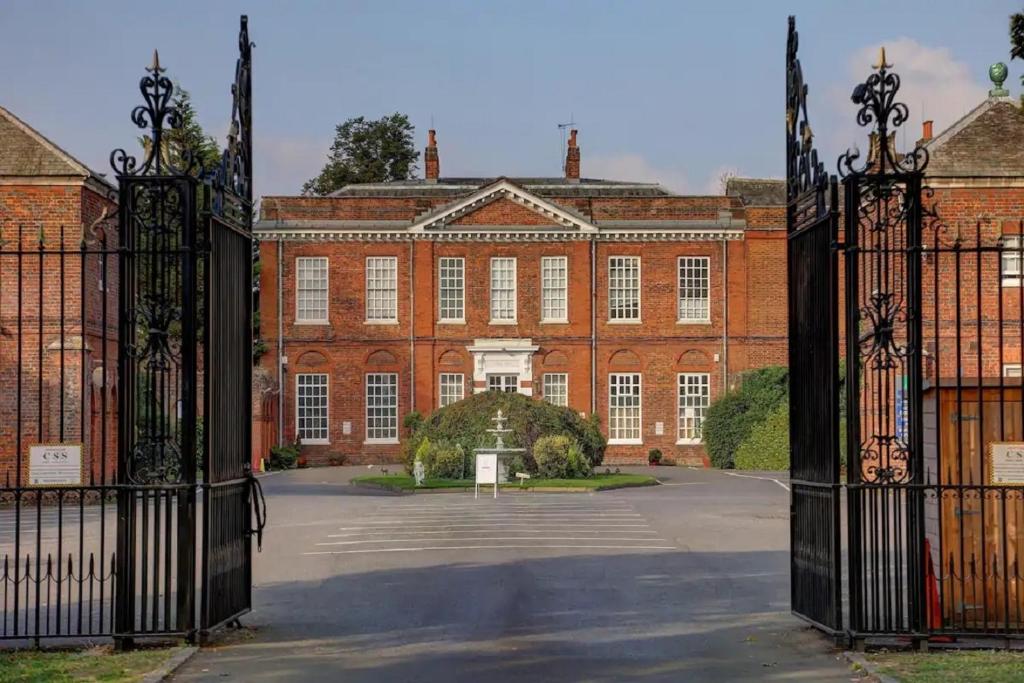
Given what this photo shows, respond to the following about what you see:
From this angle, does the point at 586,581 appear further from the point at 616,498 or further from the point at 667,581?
the point at 616,498

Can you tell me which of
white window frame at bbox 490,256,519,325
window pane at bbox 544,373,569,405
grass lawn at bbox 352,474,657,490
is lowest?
grass lawn at bbox 352,474,657,490

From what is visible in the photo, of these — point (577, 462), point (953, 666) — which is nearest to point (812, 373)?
point (953, 666)

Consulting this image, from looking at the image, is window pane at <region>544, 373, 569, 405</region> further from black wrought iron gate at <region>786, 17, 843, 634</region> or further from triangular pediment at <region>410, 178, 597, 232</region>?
black wrought iron gate at <region>786, 17, 843, 634</region>

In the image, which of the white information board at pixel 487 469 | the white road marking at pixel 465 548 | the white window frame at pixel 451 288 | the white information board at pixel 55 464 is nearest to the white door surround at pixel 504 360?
the white window frame at pixel 451 288

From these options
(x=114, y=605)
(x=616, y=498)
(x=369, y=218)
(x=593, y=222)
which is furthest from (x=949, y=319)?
(x=114, y=605)

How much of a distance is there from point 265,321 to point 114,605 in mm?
40054

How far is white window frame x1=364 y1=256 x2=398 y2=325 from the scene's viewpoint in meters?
51.5

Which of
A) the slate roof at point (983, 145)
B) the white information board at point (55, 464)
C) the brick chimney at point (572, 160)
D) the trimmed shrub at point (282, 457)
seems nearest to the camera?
the white information board at point (55, 464)

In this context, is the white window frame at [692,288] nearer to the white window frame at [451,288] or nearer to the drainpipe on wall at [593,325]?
the drainpipe on wall at [593,325]

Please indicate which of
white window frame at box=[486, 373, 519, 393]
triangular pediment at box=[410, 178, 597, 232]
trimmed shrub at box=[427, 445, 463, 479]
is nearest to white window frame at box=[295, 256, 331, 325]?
triangular pediment at box=[410, 178, 597, 232]

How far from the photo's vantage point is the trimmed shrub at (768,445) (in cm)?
4478

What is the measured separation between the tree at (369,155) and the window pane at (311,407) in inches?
1036

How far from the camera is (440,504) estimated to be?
28391 millimetres

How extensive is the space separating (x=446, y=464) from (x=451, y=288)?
624 inches
